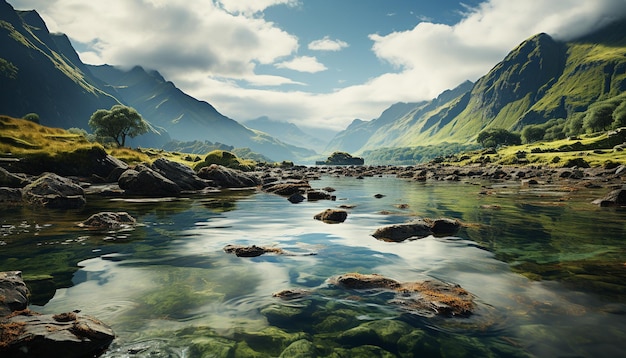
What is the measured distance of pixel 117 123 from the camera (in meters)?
97.8

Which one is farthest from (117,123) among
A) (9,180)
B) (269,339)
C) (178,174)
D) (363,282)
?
(269,339)

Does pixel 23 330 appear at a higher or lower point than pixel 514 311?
higher

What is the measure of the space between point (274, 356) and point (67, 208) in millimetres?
26816

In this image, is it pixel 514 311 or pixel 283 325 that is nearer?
pixel 283 325

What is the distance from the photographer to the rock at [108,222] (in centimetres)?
1903

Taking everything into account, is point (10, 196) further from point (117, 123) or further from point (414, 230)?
point (117, 123)

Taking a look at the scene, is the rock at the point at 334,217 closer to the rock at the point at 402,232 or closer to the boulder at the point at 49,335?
the rock at the point at 402,232

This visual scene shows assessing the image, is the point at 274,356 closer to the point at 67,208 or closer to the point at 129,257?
the point at 129,257

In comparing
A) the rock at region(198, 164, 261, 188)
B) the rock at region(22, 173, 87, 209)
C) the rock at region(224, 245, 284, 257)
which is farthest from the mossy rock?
the rock at region(198, 164, 261, 188)

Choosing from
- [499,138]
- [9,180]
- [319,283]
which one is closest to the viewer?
[319,283]

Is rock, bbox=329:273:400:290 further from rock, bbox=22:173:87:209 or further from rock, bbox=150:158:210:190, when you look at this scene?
rock, bbox=150:158:210:190

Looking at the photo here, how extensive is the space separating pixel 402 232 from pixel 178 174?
35.6 m

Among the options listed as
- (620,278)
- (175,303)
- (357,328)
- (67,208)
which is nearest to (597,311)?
(620,278)

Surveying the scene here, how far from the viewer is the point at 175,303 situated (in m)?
9.17
